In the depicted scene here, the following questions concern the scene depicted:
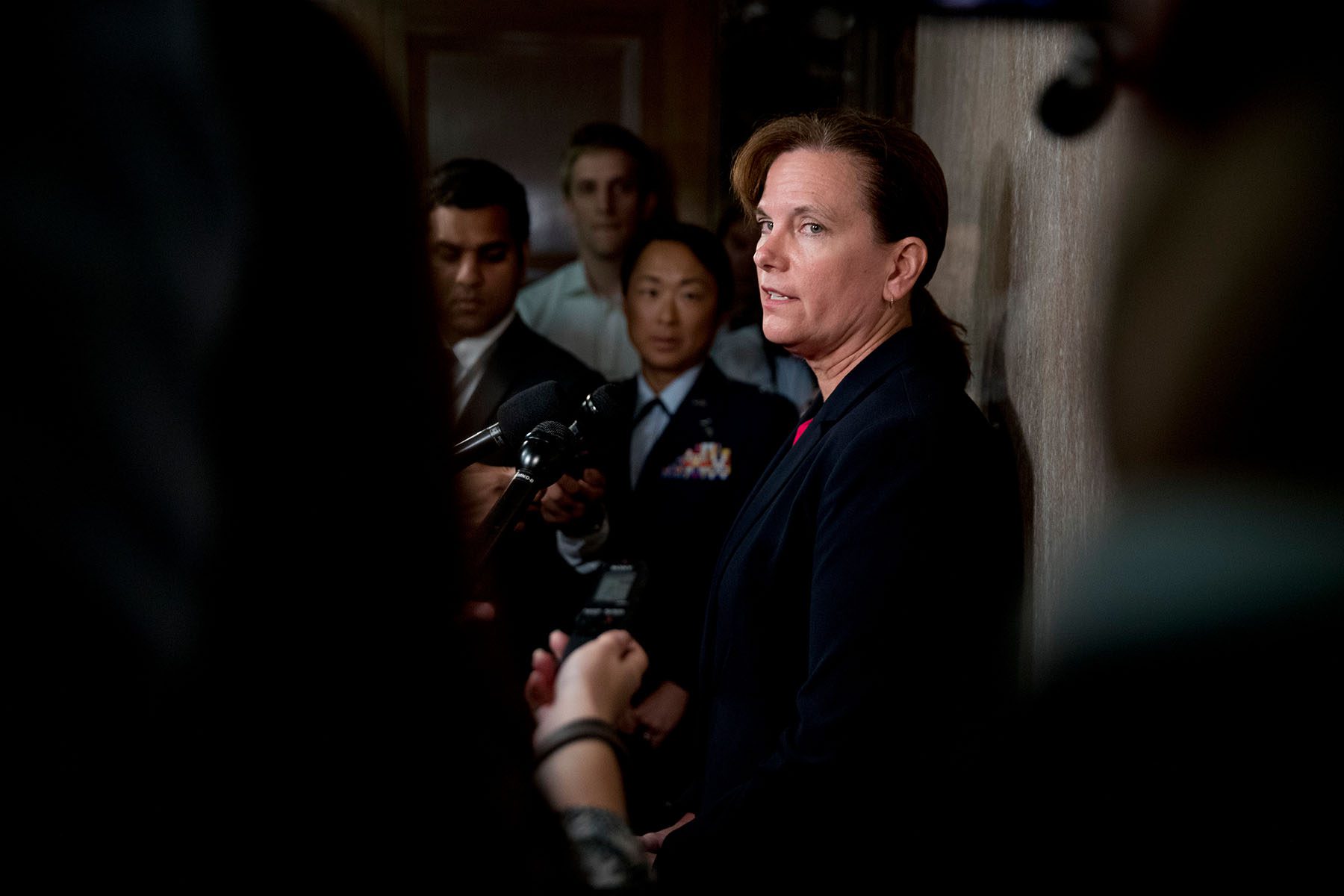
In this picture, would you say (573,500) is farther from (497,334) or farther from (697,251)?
(697,251)

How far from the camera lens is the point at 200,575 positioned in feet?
1.73

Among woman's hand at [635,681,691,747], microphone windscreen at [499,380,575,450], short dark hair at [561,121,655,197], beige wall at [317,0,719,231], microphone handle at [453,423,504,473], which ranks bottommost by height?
woman's hand at [635,681,691,747]

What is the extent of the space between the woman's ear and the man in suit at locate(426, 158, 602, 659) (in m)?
0.84

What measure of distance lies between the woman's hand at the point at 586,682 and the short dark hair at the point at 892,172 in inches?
25.9

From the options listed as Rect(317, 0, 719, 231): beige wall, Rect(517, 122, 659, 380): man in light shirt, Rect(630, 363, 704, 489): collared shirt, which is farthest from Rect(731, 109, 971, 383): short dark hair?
Rect(317, 0, 719, 231): beige wall

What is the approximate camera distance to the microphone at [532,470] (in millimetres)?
1109

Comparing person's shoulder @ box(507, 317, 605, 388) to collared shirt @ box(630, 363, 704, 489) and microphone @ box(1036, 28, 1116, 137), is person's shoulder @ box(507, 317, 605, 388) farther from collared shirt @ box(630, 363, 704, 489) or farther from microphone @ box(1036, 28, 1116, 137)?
microphone @ box(1036, 28, 1116, 137)

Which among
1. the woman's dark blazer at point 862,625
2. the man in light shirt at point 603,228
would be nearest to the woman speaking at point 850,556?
the woman's dark blazer at point 862,625

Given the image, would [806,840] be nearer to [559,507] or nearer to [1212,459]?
[1212,459]

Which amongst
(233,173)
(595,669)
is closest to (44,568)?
(233,173)

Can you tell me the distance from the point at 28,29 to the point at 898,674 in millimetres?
905

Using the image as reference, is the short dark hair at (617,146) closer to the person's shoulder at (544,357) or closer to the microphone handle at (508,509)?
the person's shoulder at (544,357)

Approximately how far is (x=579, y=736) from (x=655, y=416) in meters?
1.47

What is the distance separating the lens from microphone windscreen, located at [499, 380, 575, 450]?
1.27 metres
